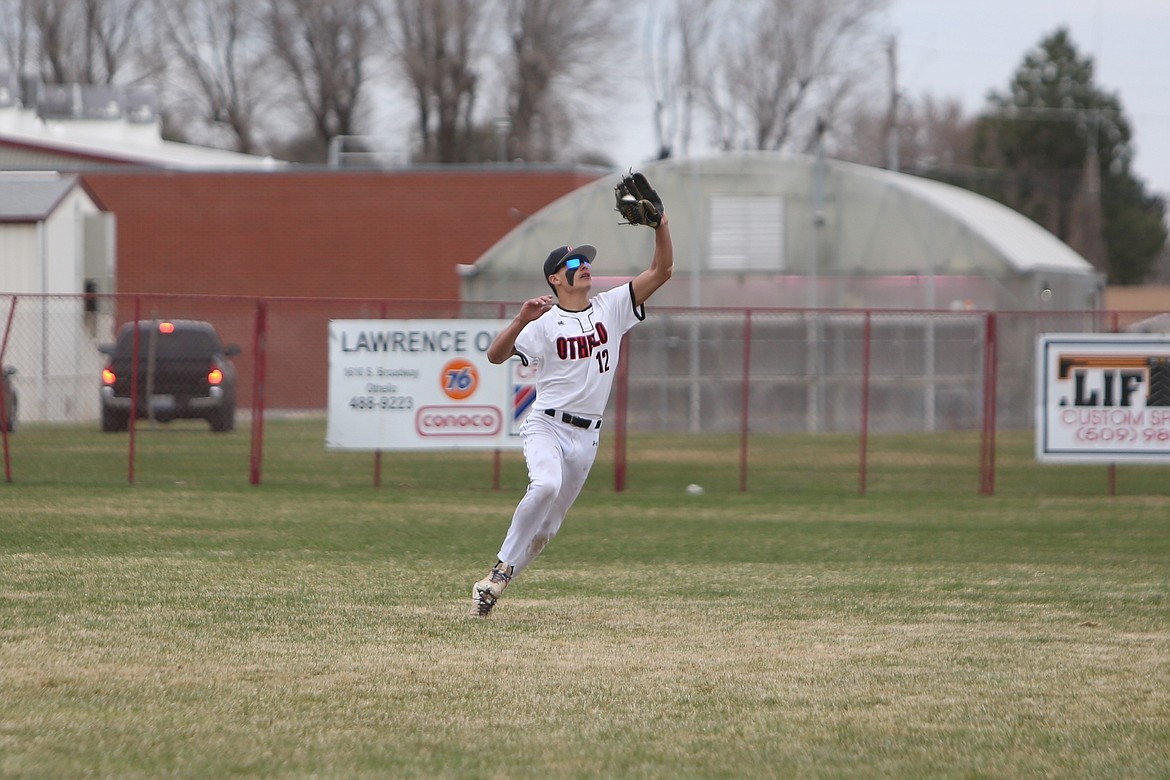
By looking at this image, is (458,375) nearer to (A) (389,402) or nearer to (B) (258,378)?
(A) (389,402)

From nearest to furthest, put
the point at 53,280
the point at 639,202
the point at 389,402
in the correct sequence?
the point at 639,202, the point at 389,402, the point at 53,280

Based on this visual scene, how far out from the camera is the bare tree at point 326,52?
53.8 m

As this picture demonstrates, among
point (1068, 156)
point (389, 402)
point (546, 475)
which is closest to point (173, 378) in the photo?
point (389, 402)

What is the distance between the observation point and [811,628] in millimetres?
8461

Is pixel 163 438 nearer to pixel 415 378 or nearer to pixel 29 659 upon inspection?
pixel 415 378

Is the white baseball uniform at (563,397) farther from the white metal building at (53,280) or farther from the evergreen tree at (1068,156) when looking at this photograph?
the evergreen tree at (1068,156)

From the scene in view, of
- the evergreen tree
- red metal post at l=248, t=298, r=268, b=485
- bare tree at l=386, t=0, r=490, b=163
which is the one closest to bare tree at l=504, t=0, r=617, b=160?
bare tree at l=386, t=0, r=490, b=163

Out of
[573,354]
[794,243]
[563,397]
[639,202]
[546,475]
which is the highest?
[794,243]

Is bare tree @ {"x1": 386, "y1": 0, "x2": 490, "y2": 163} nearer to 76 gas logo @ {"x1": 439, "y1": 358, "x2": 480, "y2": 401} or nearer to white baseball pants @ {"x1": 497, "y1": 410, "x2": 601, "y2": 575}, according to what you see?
76 gas logo @ {"x1": 439, "y1": 358, "x2": 480, "y2": 401}

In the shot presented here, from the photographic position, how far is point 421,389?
16969 millimetres

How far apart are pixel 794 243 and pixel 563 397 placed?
72.2 ft

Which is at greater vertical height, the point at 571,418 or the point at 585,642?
the point at 571,418

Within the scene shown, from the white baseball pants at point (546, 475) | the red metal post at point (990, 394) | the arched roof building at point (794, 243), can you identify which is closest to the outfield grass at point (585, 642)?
the white baseball pants at point (546, 475)

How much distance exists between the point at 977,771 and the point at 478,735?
1766mm
